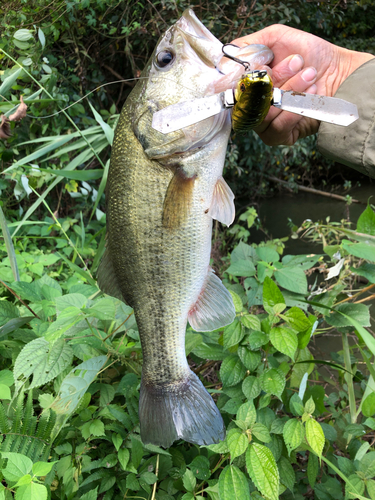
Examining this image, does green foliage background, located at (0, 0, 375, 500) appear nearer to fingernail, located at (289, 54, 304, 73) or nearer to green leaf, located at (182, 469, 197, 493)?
green leaf, located at (182, 469, 197, 493)

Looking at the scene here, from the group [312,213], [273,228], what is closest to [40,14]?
[273,228]

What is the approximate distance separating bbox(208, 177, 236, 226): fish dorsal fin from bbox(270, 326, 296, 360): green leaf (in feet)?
1.16

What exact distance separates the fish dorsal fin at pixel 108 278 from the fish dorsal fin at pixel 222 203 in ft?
1.18

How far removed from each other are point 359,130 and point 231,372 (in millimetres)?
1002

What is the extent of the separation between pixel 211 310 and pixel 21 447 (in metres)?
0.70

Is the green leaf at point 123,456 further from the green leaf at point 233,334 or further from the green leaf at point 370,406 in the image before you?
the green leaf at point 370,406

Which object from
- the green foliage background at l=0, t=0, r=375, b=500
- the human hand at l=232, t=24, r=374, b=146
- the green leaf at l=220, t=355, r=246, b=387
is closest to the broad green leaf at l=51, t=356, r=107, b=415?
the green foliage background at l=0, t=0, r=375, b=500

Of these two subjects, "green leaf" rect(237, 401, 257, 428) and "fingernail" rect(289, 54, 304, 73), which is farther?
"fingernail" rect(289, 54, 304, 73)

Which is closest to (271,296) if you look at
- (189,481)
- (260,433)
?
(260,433)

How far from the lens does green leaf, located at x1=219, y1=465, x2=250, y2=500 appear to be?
0.82m

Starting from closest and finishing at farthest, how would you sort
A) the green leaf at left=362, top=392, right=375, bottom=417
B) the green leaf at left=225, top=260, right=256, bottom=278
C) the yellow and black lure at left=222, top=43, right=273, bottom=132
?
the yellow and black lure at left=222, top=43, right=273, bottom=132 < the green leaf at left=362, top=392, right=375, bottom=417 < the green leaf at left=225, top=260, right=256, bottom=278

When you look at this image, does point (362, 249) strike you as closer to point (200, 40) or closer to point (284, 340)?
point (284, 340)

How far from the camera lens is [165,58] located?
935 mm

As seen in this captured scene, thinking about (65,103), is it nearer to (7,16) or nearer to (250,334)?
(7,16)
